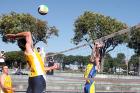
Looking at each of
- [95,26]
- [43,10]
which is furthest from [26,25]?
[43,10]

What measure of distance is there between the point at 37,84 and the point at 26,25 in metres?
67.7

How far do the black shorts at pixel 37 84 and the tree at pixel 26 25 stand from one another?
215ft

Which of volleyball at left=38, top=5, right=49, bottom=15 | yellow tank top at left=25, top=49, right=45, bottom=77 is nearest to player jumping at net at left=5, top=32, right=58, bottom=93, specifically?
yellow tank top at left=25, top=49, right=45, bottom=77

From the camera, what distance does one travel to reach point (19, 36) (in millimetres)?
8383

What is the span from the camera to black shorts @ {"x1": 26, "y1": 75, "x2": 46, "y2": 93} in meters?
8.15

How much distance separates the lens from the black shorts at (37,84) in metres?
8.15

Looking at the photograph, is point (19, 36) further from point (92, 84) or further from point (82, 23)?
point (82, 23)

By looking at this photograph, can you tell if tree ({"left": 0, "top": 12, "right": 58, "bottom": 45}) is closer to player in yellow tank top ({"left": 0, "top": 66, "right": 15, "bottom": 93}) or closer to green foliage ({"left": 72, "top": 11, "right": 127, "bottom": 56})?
green foliage ({"left": 72, "top": 11, "right": 127, "bottom": 56})

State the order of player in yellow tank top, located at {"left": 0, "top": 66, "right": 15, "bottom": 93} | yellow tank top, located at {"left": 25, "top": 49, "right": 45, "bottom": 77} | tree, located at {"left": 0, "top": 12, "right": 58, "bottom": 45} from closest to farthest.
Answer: yellow tank top, located at {"left": 25, "top": 49, "right": 45, "bottom": 77} → player in yellow tank top, located at {"left": 0, "top": 66, "right": 15, "bottom": 93} → tree, located at {"left": 0, "top": 12, "right": 58, "bottom": 45}

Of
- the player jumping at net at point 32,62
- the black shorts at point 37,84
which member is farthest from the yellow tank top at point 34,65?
the black shorts at point 37,84

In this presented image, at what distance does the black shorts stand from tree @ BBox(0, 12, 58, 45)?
65590mm

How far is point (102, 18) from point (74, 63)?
59743 mm

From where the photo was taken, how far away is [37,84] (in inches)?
323

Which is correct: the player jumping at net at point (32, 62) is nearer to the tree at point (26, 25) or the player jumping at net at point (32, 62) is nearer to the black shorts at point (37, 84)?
the black shorts at point (37, 84)
